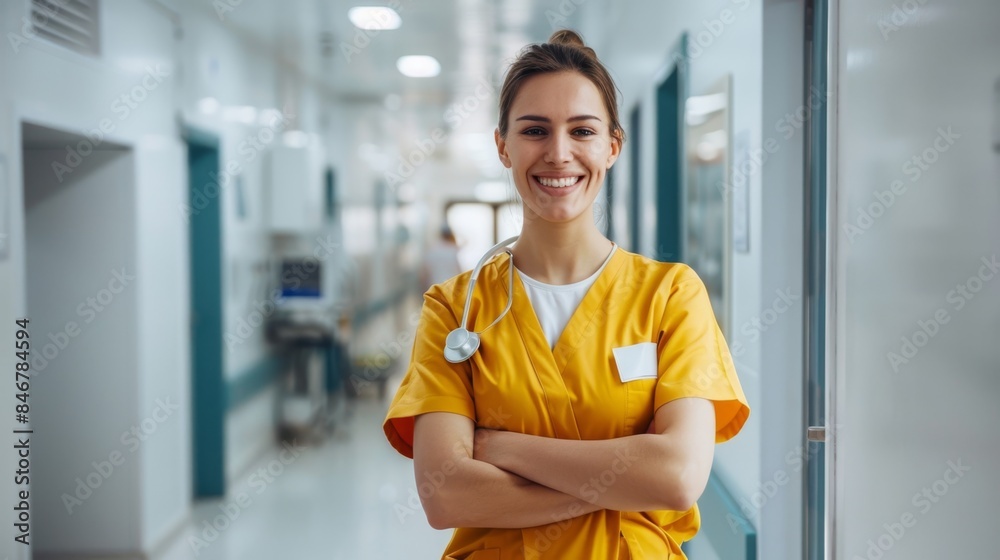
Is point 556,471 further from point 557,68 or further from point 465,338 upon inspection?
point 557,68

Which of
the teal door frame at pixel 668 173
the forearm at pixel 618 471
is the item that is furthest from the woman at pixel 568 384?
the teal door frame at pixel 668 173

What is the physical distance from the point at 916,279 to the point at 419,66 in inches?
212

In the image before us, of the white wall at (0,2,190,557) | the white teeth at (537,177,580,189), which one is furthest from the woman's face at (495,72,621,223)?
the white wall at (0,2,190,557)

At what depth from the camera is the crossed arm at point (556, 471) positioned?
44.4 inches

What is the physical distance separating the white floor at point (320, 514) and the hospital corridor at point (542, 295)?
0.03 m

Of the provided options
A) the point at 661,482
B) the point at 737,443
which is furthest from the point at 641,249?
the point at 661,482

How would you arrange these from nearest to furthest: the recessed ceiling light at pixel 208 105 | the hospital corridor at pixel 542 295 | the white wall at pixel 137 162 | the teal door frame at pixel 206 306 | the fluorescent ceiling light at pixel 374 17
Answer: the hospital corridor at pixel 542 295 → the white wall at pixel 137 162 → the fluorescent ceiling light at pixel 374 17 → the recessed ceiling light at pixel 208 105 → the teal door frame at pixel 206 306

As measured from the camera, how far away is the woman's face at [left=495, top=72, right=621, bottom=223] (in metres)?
1.21

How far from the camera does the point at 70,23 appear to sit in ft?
10.3

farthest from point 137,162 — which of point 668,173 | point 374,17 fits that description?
point 668,173

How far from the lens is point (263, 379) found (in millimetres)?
5770

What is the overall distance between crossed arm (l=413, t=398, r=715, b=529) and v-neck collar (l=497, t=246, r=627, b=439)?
0.06 metres

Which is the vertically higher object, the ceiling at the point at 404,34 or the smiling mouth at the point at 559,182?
the ceiling at the point at 404,34

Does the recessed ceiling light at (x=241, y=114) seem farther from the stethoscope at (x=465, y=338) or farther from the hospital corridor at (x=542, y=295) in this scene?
the stethoscope at (x=465, y=338)
